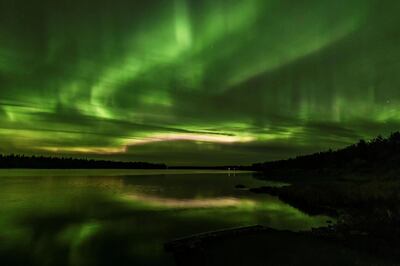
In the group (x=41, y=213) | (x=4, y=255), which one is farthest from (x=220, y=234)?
(x=41, y=213)

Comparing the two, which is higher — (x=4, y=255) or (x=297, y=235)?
(x=297, y=235)

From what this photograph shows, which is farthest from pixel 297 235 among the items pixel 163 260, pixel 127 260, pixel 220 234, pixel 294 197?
pixel 294 197

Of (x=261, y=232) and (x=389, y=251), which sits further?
(x=261, y=232)

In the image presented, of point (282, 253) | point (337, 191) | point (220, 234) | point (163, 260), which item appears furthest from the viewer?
point (337, 191)

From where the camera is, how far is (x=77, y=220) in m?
39.2

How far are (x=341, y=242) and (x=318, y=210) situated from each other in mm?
23699

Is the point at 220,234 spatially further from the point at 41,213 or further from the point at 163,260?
the point at 41,213

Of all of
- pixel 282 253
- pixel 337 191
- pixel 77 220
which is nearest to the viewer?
pixel 282 253

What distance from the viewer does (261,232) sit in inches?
883

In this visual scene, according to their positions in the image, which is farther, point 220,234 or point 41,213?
point 41,213

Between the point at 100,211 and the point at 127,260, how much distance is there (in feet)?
89.3

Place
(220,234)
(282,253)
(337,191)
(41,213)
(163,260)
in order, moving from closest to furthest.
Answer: (282,253)
(163,260)
(220,234)
(41,213)
(337,191)

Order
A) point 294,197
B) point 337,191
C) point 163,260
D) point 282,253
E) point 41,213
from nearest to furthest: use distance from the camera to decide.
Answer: point 282,253 < point 163,260 < point 41,213 < point 337,191 < point 294,197

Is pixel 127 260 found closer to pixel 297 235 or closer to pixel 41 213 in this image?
pixel 297 235
